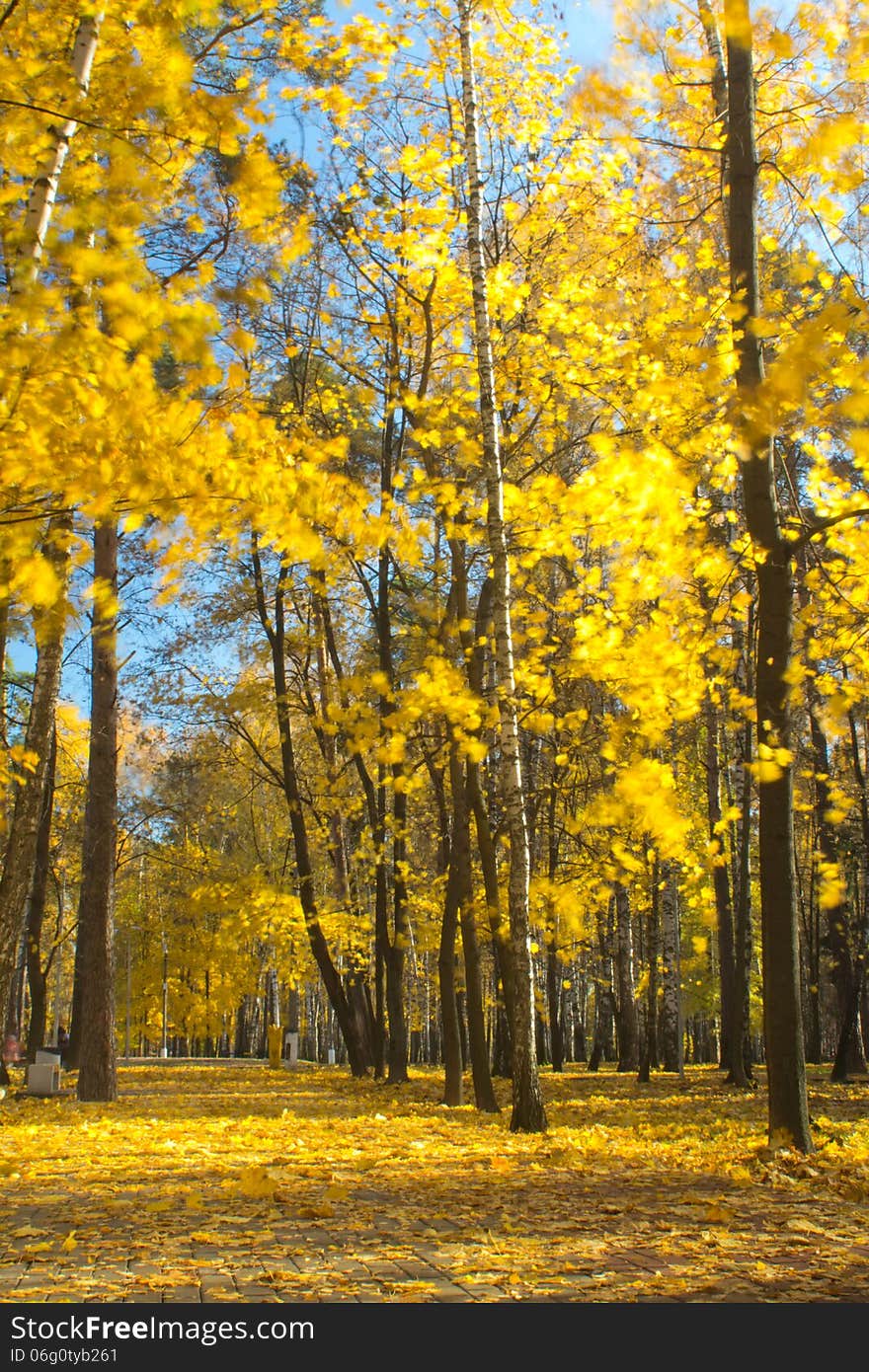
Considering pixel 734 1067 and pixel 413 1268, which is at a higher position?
pixel 413 1268

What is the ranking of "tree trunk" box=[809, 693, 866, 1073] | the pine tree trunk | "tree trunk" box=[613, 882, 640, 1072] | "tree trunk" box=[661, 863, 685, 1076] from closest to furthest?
the pine tree trunk, "tree trunk" box=[809, 693, 866, 1073], "tree trunk" box=[661, 863, 685, 1076], "tree trunk" box=[613, 882, 640, 1072]

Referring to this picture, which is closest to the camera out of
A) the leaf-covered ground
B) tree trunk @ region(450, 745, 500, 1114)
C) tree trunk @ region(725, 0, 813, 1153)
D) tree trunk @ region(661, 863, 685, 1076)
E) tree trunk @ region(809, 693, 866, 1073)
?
the leaf-covered ground

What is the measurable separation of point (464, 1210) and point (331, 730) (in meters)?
5.06

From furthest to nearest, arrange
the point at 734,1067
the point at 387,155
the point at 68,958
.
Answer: the point at 68,958 < the point at 734,1067 < the point at 387,155

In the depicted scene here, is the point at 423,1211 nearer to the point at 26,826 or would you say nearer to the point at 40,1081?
the point at 26,826

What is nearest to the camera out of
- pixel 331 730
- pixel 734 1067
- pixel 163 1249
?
pixel 163 1249

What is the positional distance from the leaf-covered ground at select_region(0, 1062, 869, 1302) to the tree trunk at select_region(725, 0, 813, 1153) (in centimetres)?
47

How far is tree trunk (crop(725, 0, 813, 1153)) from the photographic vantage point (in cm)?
656

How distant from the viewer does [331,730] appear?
30.1 ft

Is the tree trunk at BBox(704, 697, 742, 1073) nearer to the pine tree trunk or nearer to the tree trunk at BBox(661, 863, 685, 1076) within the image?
the tree trunk at BBox(661, 863, 685, 1076)

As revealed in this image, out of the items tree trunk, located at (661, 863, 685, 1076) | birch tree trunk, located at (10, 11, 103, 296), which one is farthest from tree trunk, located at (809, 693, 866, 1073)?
birch tree trunk, located at (10, 11, 103, 296)

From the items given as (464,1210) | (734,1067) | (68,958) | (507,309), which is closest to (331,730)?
(507,309)

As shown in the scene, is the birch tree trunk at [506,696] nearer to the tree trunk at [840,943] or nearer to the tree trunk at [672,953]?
the tree trunk at [672,953]

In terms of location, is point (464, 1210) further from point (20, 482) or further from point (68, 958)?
point (68, 958)
